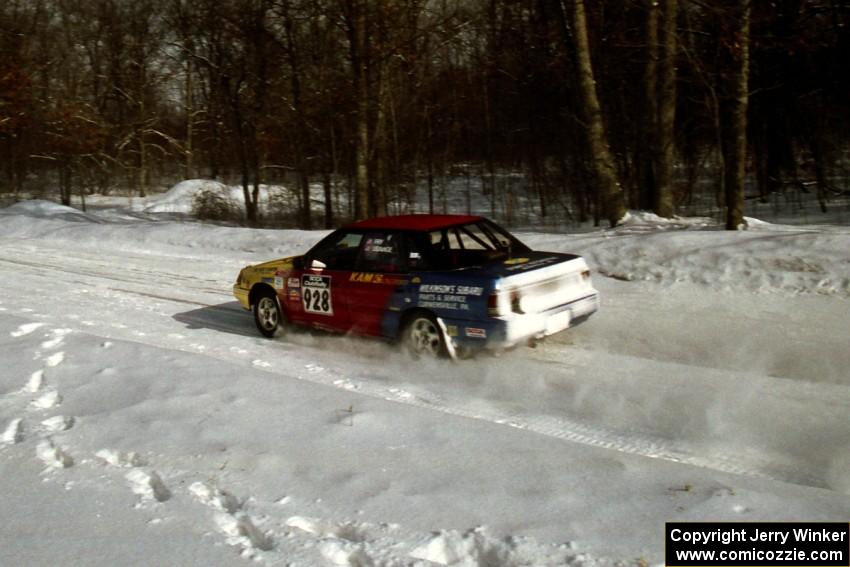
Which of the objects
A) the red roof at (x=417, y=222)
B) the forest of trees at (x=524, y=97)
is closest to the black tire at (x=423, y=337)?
the red roof at (x=417, y=222)

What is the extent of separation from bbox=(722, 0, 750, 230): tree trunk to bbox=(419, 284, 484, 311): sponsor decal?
745cm

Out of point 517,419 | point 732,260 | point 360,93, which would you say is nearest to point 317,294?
point 517,419

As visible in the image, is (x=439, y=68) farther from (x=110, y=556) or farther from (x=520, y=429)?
(x=110, y=556)

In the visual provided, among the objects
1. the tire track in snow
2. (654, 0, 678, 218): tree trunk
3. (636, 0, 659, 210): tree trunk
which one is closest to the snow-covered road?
the tire track in snow

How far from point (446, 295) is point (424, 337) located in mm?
567

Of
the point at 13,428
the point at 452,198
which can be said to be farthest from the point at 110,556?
the point at 452,198

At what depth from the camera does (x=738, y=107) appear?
504 inches

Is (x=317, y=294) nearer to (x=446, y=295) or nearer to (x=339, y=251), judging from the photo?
(x=339, y=251)

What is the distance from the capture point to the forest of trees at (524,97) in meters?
16.1

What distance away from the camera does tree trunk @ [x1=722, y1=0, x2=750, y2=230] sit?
1238 cm

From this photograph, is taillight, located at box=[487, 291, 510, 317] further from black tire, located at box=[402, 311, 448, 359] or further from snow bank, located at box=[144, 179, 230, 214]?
snow bank, located at box=[144, 179, 230, 214]

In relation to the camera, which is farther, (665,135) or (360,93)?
(360,93)

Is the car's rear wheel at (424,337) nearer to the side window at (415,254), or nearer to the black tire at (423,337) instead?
the black tire at (423,337)

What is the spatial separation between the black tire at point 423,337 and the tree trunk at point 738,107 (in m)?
7.44
